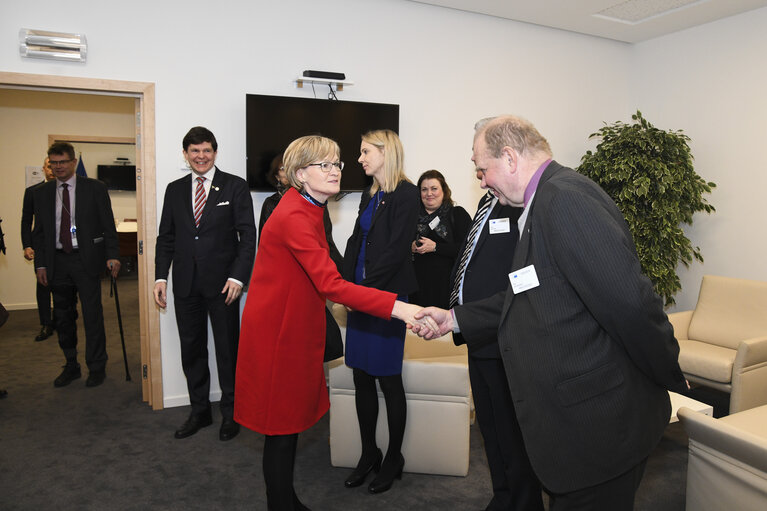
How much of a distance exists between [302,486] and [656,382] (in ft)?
6.97

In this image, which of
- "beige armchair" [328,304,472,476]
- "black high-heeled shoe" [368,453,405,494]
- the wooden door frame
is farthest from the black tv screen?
"black high-heeled shoe" [368,453,405,494]

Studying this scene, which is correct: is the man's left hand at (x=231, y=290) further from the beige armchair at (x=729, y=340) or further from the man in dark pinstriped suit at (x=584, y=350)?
the beige armchair at (x=729, y=340)

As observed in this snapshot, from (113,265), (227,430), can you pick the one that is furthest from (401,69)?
(227,430)

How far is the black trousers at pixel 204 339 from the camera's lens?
3828mm

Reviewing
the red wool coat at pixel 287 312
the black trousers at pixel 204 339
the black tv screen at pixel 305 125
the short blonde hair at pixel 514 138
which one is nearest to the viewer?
the short blonde hair at pixel 514 138

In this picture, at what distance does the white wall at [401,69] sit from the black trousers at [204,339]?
1.69 ft

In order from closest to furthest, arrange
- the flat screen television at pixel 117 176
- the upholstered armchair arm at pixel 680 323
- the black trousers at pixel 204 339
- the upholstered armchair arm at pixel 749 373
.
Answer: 1. the black trousers at pixel 204 339
2. the upholstered armchair arm at pixel 749 373
3. the upholstered armchair arm at pixel 680 323
4. the flat screen television at pixel 117 176

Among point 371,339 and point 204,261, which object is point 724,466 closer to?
point 371,339

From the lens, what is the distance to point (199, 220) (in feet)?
12.4

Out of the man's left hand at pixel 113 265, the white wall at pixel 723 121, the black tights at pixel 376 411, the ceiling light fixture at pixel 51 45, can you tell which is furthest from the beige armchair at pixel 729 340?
the ceiling light fixture at pixel 51 45

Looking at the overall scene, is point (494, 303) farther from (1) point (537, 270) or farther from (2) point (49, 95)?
(2) point (49, 95)

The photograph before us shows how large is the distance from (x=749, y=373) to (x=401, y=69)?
3609mm

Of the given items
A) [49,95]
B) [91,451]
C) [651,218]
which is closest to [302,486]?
[91,451]

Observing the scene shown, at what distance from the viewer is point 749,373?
13.2 ft
